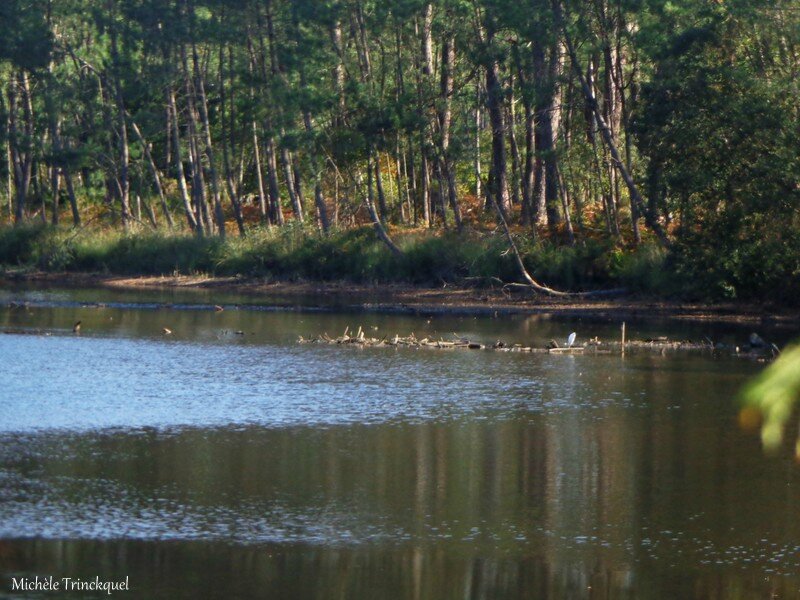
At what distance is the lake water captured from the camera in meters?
9.24

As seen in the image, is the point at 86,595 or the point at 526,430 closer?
the point at 86,595

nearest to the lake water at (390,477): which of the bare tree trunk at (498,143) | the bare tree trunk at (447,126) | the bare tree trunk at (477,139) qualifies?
the bare tree trunk at (447,126)

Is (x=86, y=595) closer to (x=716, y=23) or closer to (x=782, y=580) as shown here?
(x=782, y=580)

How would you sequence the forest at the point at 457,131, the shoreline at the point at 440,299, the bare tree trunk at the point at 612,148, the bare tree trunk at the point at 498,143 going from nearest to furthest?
the forest at the point at 457,131, the shoreline at the point at 440,299, the bare tree trunk at the point at 612,148, the bare tree trunk at the point at 498,143

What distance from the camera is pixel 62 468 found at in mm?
12289

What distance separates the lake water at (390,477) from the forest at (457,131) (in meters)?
7.86

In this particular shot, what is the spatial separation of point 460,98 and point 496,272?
827cm

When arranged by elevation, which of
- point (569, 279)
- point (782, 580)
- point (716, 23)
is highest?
point (716, 23)

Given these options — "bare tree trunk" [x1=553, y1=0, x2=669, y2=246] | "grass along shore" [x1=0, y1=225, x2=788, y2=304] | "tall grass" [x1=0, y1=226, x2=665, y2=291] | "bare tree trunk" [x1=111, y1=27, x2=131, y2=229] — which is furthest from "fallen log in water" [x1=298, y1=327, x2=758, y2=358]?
"bare tree trunk" [x1=111, y1=27, x2=131, y2=229]

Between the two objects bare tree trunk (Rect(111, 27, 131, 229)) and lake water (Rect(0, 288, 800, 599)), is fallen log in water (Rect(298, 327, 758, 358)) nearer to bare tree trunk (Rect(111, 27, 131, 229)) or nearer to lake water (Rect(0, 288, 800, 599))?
lake water (Rect(0, 288, 800, 599))

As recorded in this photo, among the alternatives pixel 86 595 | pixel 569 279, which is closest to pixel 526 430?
pixel 86 595

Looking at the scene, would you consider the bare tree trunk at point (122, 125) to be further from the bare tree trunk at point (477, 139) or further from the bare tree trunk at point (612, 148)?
the bare tree trunk at point (612, 148)

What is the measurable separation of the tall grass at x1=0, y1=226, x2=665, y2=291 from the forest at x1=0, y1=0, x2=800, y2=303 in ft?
0.26

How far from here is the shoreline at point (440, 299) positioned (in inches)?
1173
